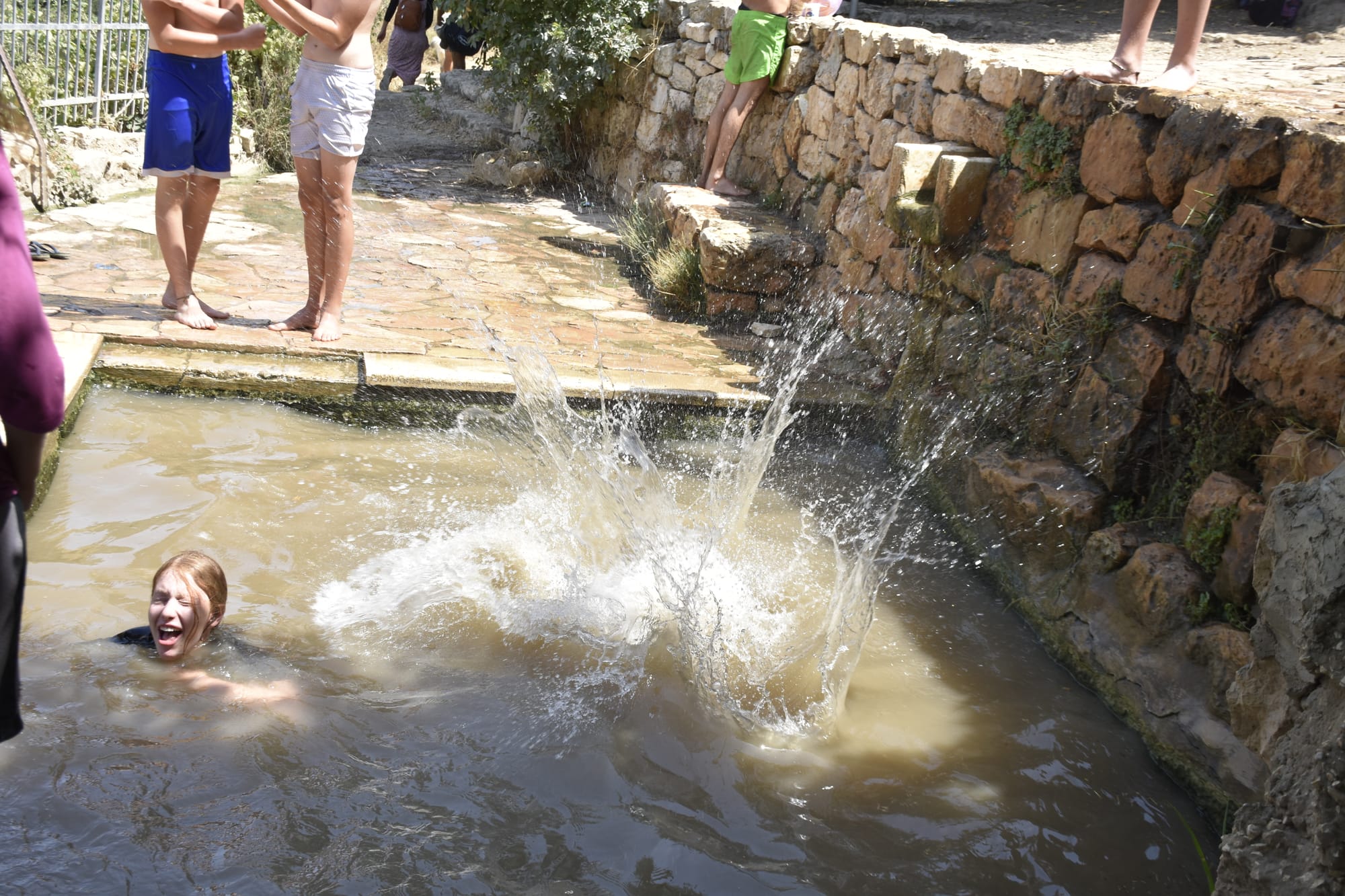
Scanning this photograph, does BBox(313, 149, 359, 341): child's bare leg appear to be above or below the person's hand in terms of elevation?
below

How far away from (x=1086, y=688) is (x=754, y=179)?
4333 mm

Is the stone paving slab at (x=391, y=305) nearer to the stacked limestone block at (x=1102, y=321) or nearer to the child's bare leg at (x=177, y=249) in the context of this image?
the child's bare leg at (x=177, y=249)

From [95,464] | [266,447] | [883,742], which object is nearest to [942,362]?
[883,742]

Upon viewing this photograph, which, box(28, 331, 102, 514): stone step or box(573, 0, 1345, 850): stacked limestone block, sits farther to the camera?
box(28, 331, 102, 514): stone step

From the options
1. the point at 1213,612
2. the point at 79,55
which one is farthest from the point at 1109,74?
the point at 79,55

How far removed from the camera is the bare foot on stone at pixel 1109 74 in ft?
12.3

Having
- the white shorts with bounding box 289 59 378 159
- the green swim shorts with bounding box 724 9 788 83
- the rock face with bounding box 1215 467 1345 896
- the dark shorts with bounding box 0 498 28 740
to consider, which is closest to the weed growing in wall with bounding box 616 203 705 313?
the green swim shorts with bounding box 724 9 788 83

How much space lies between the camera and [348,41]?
4207 mm

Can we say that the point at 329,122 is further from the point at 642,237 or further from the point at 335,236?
Answer: the point at 642,237

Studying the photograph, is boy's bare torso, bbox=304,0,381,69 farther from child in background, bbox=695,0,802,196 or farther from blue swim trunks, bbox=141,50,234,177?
child in background, bbox=695,0,802,196

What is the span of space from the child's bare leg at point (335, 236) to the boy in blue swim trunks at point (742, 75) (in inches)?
110

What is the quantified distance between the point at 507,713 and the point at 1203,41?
5.84m

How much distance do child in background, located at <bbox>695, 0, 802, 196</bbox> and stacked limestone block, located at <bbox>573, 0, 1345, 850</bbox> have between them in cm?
87

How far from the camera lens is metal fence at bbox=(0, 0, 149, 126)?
5996 mm
